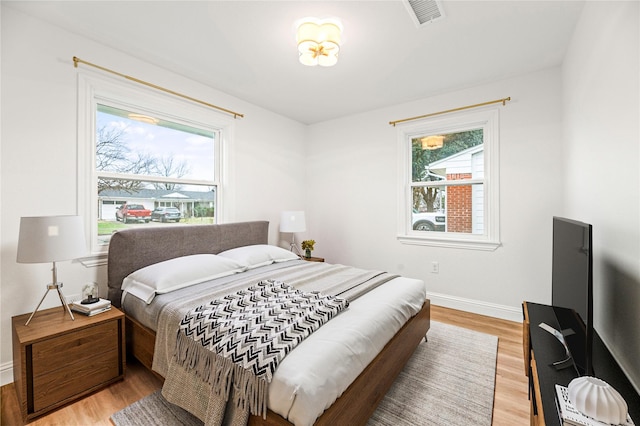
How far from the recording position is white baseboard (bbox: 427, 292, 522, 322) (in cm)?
297

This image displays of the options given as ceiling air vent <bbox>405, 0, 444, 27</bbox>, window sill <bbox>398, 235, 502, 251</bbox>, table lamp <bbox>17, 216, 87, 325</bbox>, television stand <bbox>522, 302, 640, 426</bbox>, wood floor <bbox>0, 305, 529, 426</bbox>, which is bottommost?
wood floor <bbox>0, 305, 529, 426</bbox>

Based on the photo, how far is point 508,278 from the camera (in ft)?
9.84

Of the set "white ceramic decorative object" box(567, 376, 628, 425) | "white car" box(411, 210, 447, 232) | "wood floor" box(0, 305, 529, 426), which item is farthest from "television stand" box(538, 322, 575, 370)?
"white car" box(411, 210, 447, 232)

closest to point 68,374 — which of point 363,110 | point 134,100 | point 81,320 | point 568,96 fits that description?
point 81,320

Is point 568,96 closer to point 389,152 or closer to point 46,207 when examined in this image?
point 389,152

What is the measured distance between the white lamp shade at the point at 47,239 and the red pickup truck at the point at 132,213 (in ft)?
2.32

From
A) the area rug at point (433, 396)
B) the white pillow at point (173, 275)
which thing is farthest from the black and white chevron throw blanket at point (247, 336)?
the white pillow at point (173, 275)

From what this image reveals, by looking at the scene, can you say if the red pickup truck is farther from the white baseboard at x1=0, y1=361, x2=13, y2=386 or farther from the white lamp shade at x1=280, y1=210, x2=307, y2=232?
the white lamp shade at x1=280, y1=210, x2=307, y2=232

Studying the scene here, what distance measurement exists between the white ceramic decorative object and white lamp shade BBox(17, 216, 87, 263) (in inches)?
106

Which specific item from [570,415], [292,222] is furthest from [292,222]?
[570,415]

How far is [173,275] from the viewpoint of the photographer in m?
2.15

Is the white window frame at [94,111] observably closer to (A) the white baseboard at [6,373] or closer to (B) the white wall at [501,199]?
(A) the white baseboard at [6,373]

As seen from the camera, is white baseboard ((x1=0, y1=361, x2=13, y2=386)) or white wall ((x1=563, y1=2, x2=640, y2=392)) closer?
white wall ((x1=563, y1=2, x2=640, y2=392))

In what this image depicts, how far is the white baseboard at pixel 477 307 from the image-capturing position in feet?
9.76
